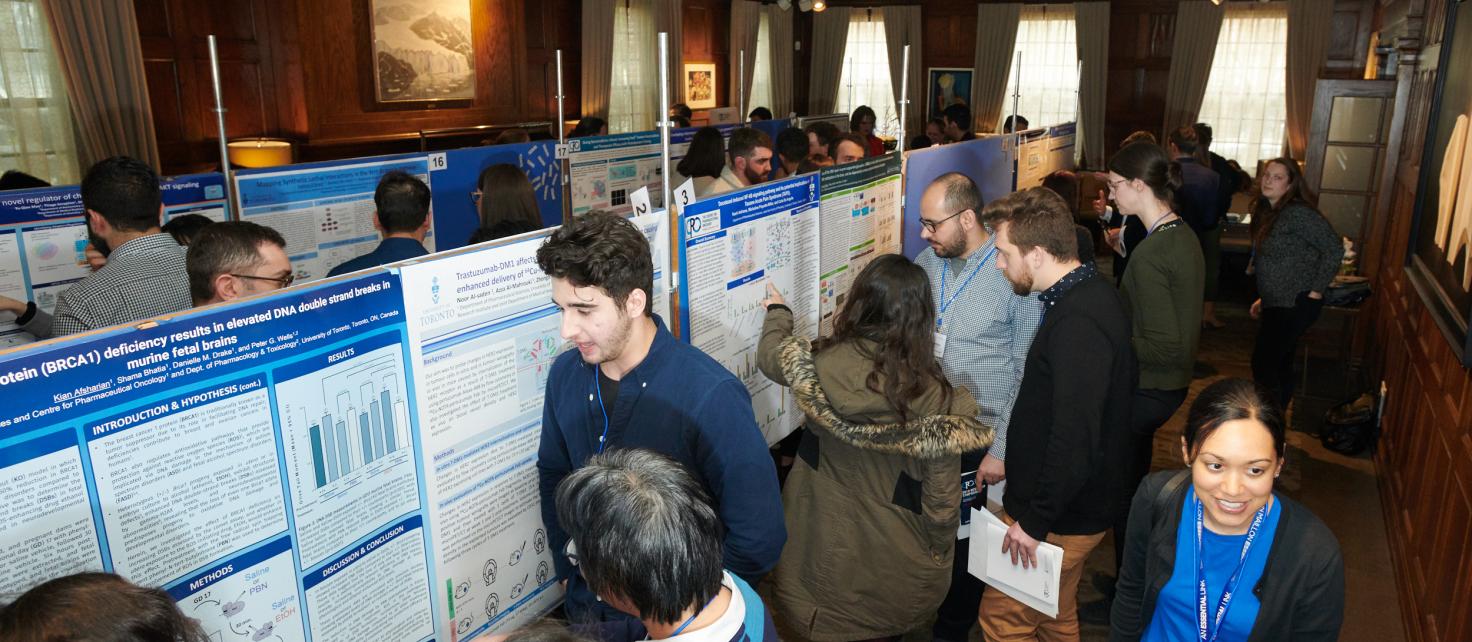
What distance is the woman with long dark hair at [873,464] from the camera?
2.46 meters

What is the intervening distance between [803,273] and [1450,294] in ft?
7.82

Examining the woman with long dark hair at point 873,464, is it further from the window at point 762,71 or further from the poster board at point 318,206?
the window at point 762,71

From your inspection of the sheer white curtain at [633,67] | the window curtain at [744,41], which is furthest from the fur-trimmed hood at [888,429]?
the window curtain at [744,41]

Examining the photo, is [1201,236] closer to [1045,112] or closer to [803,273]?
[803,273]

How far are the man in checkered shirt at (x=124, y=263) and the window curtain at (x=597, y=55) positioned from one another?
27.1 ft

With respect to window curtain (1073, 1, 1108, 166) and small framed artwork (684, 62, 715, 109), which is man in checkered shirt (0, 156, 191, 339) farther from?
window curtain (1073, 1, 1108, 166)

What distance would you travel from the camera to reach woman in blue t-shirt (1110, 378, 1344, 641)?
1822mm

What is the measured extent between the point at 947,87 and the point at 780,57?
2.62 m

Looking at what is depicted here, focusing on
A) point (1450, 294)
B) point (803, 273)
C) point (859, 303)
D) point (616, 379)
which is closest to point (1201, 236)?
point (1450, 294)

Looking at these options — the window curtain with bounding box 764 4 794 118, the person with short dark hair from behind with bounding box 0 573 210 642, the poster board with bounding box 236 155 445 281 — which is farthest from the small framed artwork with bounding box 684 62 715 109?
the person with short dark hair from behind with bounding box 0 573 210 642

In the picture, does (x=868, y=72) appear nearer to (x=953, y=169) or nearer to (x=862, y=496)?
(x=953, y=169)

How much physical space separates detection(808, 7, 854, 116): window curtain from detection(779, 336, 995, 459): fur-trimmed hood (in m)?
13.0

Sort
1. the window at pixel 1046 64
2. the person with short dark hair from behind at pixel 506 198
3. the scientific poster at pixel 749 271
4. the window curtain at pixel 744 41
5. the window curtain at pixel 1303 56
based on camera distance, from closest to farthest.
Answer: the scientific poster at pixel 749 271, the person with short dark hair from behind at pixel 506 198, the window curtain at pixel 1303 56, the window at pixel 1046 64, the window curtain at pixel 744 41

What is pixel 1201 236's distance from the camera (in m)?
6.72
